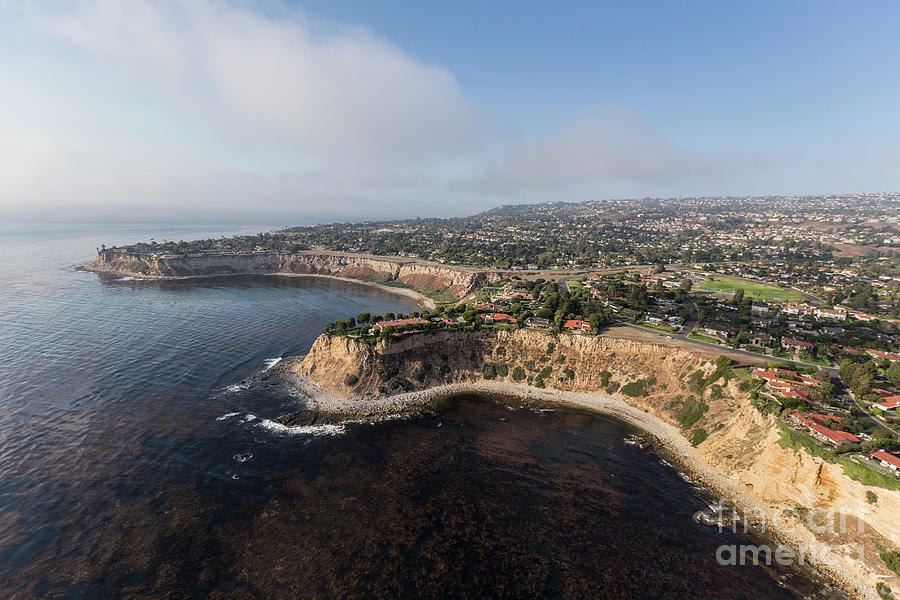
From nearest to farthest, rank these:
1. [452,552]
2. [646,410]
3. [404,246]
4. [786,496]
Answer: [452,552] → [786,496] → [646,410] → [404,246]

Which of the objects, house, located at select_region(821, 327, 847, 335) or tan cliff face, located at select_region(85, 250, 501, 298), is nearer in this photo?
house, located at select_region(821, 327, 847, 335)

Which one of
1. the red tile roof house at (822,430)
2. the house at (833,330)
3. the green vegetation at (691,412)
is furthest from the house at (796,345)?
the green vegetation at (691,412)

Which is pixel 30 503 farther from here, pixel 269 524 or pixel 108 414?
pixel 269 524

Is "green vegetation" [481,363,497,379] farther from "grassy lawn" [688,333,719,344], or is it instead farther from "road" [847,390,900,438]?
"road" [847,390,900,438]

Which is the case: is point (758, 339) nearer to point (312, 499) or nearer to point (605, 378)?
point (605, 378)

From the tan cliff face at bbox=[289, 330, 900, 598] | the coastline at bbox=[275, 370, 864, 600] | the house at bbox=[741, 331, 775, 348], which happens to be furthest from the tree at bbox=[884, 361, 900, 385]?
the coastline at bbox=[275, 370, 864, 600]

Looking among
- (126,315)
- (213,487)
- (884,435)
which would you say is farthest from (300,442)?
(126,315)

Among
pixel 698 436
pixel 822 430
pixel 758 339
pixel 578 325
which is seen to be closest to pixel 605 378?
pixel 578 325
